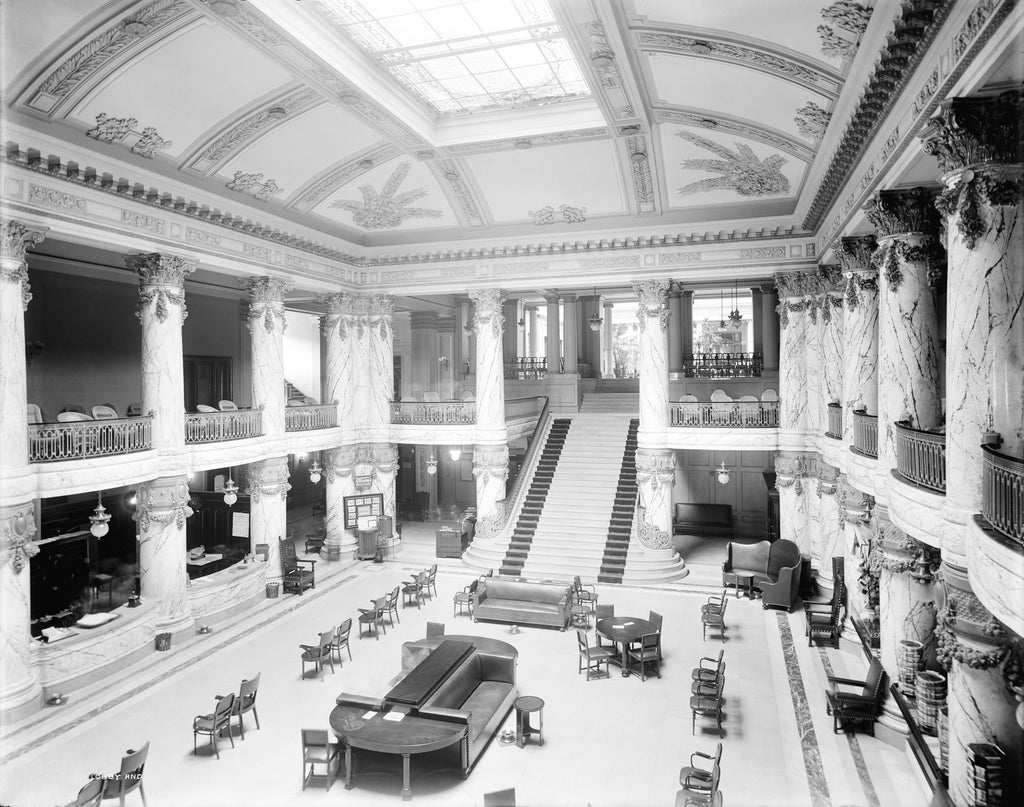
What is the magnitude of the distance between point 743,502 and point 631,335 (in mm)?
11213

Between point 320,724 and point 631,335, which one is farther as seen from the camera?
point 631,335

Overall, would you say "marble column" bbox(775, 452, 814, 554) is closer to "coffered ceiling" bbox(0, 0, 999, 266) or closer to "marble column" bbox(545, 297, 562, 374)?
"coffered ceiling" bbox(0, 0, 999, 266)

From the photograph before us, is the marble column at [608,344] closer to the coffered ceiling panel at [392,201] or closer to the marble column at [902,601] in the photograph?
the coffered ceiling panel at [392,201]

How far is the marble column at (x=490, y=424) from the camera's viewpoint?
61.7ft

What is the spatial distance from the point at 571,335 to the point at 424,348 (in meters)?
6.09

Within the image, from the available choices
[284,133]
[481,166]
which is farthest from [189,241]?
[481,166]

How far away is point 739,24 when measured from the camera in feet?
29.4

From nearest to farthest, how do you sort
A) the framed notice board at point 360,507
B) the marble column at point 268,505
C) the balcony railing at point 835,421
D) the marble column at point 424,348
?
the balcony railing at point 835,421 → the marble column at point 268,505 → the framed notice board at point 360,507 → the marble column at point 424,348

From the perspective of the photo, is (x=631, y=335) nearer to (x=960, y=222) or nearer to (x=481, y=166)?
(x=481, y=166)

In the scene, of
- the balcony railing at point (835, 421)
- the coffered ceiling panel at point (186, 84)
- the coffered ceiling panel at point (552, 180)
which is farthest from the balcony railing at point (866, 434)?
the coffered ceiling panel at point (186, 84)

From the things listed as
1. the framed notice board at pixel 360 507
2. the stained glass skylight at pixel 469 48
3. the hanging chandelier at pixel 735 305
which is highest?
the stained glass skylight at pixel 469 48

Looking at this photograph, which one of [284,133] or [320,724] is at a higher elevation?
[284,133]

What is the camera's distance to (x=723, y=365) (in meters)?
24.8

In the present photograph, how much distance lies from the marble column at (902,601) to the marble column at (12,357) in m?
12.7
